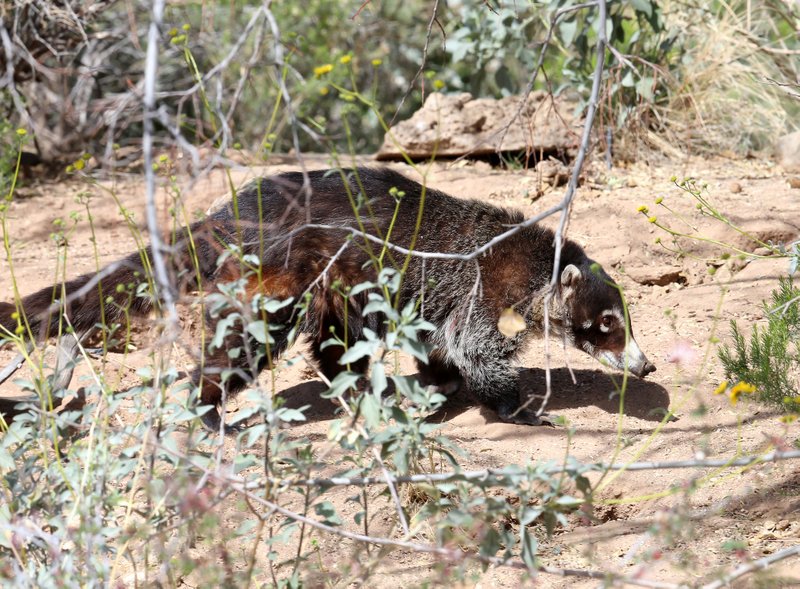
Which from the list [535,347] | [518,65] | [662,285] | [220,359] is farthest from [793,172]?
[220,359]

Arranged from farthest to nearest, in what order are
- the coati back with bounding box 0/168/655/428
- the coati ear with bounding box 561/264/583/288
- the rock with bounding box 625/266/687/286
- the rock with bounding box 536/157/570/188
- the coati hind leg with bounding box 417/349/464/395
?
1. the rock with bounding box 536/157/570/188
2. the rock with bounding box 625/266/687/286
3. the coati hind leg with bounding box 417/349/464/395
4. the coati ear with bounding box 561/264/583/288
5. the coati back with bounding box 0/168/655/428

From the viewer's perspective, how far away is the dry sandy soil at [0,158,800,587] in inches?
152

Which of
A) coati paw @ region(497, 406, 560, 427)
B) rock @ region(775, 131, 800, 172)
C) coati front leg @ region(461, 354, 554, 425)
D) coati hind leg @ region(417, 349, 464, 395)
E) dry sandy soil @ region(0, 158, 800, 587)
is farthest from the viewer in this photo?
rock @ region(775, 131, 800, 172)

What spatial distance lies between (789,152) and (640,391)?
145 inches

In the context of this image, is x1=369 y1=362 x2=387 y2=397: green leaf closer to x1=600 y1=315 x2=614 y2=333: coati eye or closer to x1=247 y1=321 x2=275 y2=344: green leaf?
x1=247 y1=321 x2=275 y2=344: green leaf

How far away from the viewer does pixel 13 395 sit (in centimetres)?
575

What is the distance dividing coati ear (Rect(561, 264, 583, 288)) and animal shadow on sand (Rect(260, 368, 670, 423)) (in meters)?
0.64

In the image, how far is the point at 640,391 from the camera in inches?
229

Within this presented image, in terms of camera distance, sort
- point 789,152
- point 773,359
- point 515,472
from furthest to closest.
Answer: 1. point 789,152
2. point 773,359
3. point 515,472

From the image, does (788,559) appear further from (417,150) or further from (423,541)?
(417,150)

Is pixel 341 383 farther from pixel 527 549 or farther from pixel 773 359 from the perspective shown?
pixel 773 359

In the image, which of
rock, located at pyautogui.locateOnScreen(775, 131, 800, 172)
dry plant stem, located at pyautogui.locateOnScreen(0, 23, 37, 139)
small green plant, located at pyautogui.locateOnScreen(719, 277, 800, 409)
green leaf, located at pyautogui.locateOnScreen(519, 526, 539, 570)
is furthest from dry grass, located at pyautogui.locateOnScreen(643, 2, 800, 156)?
green leaf, located at pyautogui.locateOnScreen(519, 526, 539, 570)

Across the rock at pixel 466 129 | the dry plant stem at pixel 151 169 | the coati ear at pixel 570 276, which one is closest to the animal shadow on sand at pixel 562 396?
the coati ear at pixel 570 276

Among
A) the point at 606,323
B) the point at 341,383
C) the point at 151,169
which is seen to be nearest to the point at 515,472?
the point at 341,383
